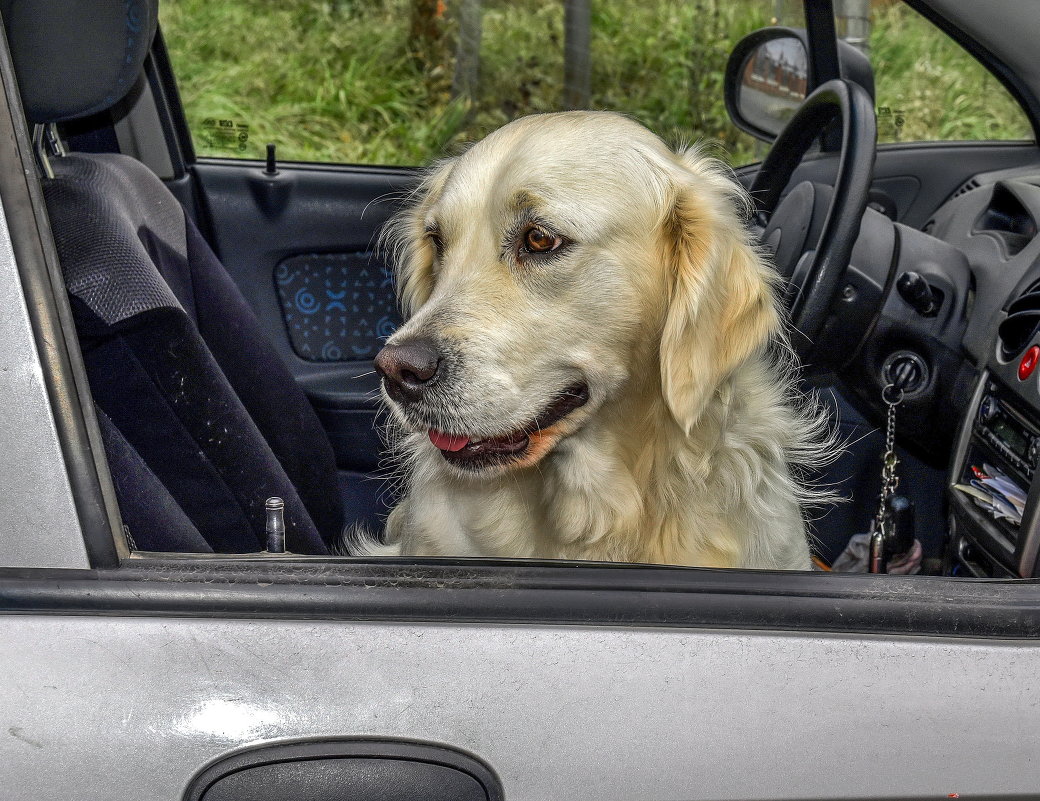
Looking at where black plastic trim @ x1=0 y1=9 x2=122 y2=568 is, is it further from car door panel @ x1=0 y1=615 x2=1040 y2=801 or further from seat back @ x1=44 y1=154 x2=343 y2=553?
seat back @ x1=44 y1=154 x2=343 y2=553

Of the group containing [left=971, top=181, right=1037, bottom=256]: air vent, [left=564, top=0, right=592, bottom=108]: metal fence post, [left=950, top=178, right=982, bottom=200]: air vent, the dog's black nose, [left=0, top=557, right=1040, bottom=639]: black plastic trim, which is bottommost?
[left=564, top=0, right=592, bottom=108]: metal fence post

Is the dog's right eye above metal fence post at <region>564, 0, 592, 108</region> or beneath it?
above

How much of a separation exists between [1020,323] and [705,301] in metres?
0.60

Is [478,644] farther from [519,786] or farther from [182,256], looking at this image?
[182,256]

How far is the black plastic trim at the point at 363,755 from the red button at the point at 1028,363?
4.21 ft

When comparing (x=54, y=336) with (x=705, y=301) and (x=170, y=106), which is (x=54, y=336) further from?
(x=170, y=106)

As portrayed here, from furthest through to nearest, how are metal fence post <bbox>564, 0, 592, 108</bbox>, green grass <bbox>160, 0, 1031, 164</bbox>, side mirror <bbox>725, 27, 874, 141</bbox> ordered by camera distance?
metal fence post <bbox>564, 0, 592, 108</bbox>
green grass <bbox>160, 0, 1031, 164</bbox>
side mirror <bbox>725, 27, 874, 141</bbox>

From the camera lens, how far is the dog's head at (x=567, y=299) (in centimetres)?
202

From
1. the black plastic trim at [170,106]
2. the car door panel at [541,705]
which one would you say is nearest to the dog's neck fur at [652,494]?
the car door panel at [541,705]

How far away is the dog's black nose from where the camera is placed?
1962 millimetres

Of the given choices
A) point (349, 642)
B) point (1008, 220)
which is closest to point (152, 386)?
point (349, 642)

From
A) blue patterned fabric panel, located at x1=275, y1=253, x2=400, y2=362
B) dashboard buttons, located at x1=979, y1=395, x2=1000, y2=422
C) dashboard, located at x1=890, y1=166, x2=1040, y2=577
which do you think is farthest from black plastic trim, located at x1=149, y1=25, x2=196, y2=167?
dashboard buttons, located at x1=979, y1=395, x2=1000, y2=422

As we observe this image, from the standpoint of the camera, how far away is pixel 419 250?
2.60m

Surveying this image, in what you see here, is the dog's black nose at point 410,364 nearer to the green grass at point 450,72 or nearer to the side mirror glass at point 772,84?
the side mirror glass at point 772,84
